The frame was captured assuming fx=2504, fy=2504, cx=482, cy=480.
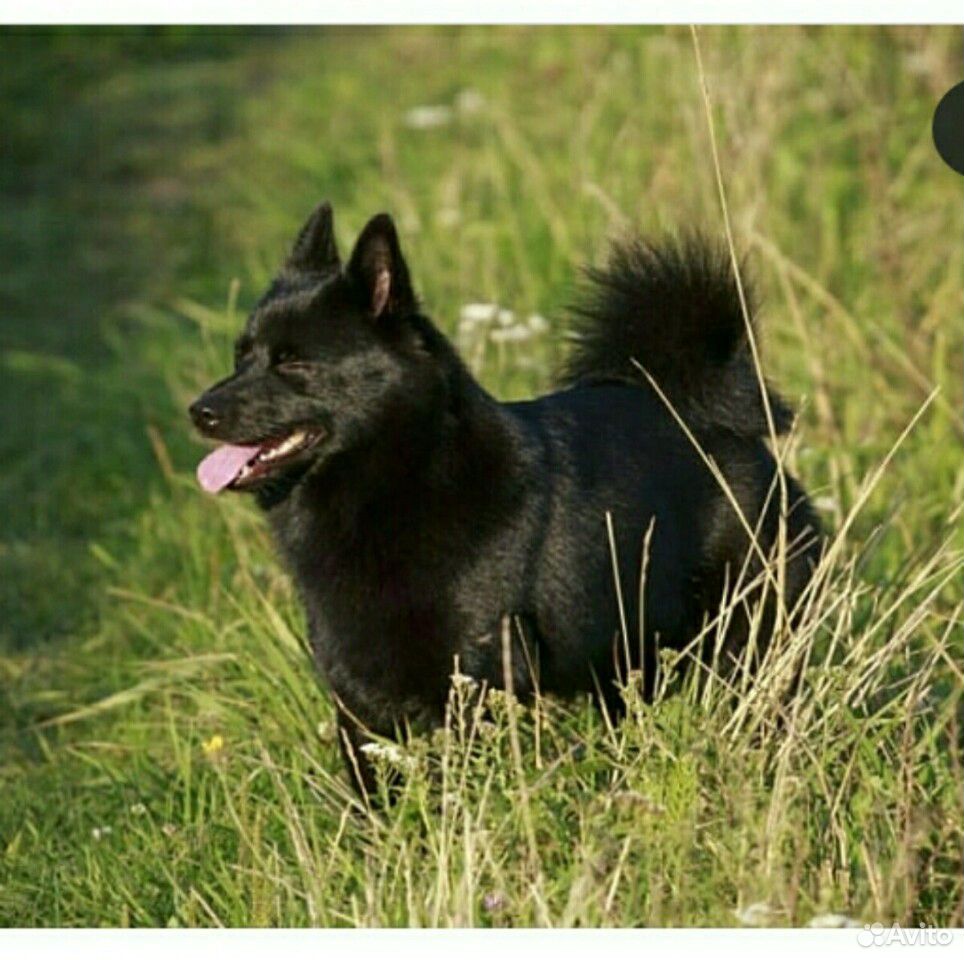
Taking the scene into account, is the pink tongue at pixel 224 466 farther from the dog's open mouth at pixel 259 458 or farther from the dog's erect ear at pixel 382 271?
the dog's erect ear at pixel 382 271

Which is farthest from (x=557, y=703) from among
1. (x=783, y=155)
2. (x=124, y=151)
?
(x=124, y=151)

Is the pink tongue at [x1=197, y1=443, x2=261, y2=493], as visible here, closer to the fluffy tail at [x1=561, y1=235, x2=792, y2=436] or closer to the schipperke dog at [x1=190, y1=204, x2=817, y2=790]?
the schipperke dog at [x1=190, y1=204, x2=817, y2=790]

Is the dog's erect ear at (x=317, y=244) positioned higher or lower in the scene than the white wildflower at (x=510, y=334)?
higher

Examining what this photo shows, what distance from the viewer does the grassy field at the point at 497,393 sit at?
173 inches

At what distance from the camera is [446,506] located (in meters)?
4.87

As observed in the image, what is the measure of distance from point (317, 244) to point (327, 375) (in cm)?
43

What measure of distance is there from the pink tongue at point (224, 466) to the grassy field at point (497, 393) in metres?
0.54

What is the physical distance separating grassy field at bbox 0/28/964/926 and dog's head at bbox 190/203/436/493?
60 centimetres

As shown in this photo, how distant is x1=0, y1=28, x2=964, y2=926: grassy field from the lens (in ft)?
14.4

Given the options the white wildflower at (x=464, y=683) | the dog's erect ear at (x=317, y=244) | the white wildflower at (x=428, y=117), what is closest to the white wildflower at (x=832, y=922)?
the white wildflower at (x=464, y=683)

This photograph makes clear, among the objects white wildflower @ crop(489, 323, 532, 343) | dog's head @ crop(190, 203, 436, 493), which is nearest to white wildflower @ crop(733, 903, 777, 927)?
dog's head @ crop(190, 203, 436, 493)
